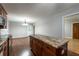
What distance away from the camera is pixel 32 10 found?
1.63m

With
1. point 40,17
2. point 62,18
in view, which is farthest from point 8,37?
point 62,18

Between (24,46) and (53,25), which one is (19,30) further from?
(53,25)

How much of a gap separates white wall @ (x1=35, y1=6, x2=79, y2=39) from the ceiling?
8 centimetres

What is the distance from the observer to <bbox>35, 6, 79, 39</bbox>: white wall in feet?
5.38

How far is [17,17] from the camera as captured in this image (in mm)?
1683

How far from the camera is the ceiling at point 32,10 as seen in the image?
148 cm

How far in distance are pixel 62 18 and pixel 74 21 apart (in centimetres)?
23

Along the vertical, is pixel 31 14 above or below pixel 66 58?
above

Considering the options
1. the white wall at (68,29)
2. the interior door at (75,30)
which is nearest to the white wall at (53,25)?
the white wall at (68,29)

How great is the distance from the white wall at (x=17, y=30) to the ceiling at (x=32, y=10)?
10cm

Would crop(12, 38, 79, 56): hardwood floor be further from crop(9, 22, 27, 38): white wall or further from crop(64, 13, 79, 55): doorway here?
crop(9, 22, 27, 38): white wall

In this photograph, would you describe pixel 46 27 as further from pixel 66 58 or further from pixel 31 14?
pixel 66 58

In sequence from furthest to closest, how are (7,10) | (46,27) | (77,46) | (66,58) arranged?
(46,27), (77,46), (7,10), (66,58)

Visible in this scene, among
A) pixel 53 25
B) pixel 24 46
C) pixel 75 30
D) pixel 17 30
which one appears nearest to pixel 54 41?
pixel 53 25
